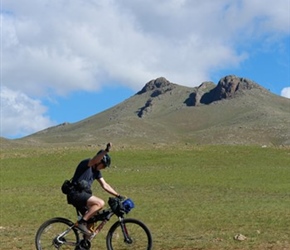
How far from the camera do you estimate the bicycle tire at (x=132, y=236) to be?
38.5 feet

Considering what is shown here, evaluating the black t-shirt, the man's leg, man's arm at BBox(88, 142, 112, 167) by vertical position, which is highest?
man's arm at BBox(88, 142, 112, 167)

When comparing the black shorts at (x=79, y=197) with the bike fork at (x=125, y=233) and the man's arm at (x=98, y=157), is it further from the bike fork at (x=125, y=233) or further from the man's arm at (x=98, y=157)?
the bike fork at (x=125, y=233)

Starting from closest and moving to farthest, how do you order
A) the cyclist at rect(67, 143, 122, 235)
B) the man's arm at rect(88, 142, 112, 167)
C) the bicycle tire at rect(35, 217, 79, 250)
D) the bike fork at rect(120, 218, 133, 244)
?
the man's arm at rect(88, 142, 112, 167)
the cyclist at rect(67, 143, 122, 235)
the bike fork at rect(120, 218, 133, 244)
the bicycle tire at rect(35, 217, 79, 250)

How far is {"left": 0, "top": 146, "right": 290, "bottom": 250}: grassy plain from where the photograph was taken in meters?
16.5

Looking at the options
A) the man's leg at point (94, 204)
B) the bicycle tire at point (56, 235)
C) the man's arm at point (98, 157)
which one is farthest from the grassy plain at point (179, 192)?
the man's arm at point (98, 157)

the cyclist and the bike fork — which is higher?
the cyclist

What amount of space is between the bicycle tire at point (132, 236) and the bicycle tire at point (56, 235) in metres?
0.82

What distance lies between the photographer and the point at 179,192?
103ft

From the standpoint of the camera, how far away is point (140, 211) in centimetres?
2394

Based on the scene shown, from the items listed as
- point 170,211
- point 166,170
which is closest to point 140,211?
point 170,211

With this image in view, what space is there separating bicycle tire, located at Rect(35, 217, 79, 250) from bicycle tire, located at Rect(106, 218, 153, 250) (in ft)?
2.70

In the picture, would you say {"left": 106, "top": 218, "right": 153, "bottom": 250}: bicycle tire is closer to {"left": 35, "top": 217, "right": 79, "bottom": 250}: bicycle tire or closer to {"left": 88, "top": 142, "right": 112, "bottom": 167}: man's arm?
{"left": 35, "top": 217, "right": 79, "bottom": 250}: bicycle tire

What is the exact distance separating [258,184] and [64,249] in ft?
77.7

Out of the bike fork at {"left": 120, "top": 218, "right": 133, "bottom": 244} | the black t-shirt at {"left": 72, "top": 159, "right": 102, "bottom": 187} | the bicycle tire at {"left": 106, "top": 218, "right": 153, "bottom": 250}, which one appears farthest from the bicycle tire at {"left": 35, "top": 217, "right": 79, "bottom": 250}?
the black t-shirt at {"left": 72, "top": 159, "right": 102, "bottom": 187}
